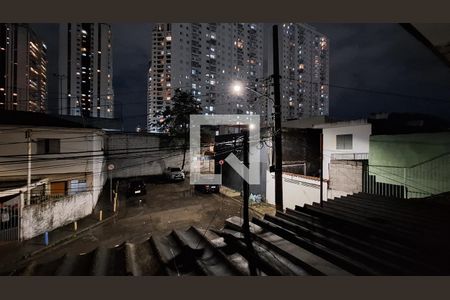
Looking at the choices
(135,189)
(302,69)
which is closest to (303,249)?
(135,189)

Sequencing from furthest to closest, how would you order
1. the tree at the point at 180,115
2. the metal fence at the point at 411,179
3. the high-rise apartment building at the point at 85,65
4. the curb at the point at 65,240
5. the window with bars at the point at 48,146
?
the high-rise apartment building at the point at 85,65, the tree at the point at 180,115, the window with bars at the point at 48,146, the curb at the point at 65,240, the metal fence at the point at 411,179

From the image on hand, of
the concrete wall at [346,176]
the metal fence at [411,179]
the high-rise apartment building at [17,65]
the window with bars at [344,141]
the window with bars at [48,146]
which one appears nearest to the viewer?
the metal fence at [411,179]

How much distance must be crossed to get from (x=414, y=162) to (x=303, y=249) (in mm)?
9312

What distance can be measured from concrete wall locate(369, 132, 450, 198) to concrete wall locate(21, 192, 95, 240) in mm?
17758

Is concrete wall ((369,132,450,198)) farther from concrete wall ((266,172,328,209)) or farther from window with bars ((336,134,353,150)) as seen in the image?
window with bars ((336,134,353,150))

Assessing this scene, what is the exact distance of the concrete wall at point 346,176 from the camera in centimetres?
1271

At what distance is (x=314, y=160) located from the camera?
20047mm

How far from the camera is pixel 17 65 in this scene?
6788 centimetres

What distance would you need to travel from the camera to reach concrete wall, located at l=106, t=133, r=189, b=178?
2730cm

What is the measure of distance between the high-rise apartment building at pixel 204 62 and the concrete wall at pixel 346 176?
6196 centimetres

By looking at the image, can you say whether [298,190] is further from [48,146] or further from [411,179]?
[48,146]

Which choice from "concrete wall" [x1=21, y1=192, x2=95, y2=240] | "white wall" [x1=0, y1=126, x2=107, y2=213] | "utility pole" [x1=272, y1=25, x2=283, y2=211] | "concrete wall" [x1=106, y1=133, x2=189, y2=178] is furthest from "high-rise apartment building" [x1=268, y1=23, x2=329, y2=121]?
"concrete wall" [x1=21, y1=192, x2=95, y2=240]

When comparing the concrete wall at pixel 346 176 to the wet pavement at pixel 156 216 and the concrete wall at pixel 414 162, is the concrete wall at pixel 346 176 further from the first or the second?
the wet pavement at pixel 156 216

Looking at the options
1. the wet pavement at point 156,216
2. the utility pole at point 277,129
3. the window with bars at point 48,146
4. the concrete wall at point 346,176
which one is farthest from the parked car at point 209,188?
the window with bars at point 48,146
